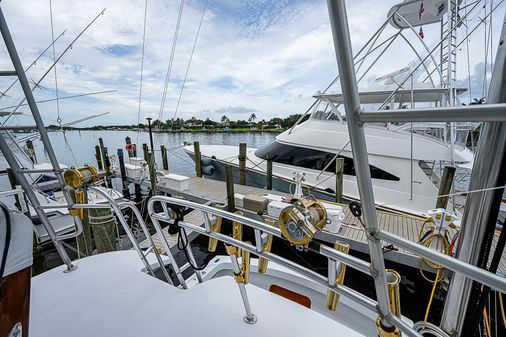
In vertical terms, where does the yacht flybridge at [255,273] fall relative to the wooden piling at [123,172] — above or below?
above

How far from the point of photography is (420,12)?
5.13 m

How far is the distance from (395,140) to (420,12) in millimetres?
2859

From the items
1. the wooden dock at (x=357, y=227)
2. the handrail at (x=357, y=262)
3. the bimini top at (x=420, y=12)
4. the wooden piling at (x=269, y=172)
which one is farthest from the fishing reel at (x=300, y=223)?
the wooden piling at (x=269, y=172)

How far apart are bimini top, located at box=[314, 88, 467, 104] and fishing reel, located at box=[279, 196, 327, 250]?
456cm

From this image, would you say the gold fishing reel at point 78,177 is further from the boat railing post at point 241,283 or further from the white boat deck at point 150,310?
the boat railing post at point 241,283

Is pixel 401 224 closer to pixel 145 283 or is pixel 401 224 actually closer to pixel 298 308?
pixel 298 308

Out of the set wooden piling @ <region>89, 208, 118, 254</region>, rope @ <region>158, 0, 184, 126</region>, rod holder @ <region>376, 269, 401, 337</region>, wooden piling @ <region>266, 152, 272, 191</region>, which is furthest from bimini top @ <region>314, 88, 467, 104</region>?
wooden piling @ <region>89, 208, 118, 254</region>

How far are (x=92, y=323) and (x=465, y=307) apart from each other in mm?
2175

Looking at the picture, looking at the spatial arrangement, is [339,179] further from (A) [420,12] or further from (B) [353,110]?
(B) [353,110]

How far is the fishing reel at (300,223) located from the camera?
1.04 m

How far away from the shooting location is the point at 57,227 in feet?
19.3

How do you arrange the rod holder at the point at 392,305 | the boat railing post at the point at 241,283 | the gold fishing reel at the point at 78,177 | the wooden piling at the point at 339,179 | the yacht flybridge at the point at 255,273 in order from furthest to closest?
the wooden piling at the point at 339,179
the gold fishing reel at the point at 78,177
the boat railing post at the point at 241,283
the rod holder at the point at 392,305
the yacht flybridge at the point at 255,273

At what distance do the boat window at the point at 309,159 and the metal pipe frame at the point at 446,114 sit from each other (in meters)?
6.17

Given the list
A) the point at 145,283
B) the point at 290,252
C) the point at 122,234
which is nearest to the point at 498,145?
the point at 145,283
